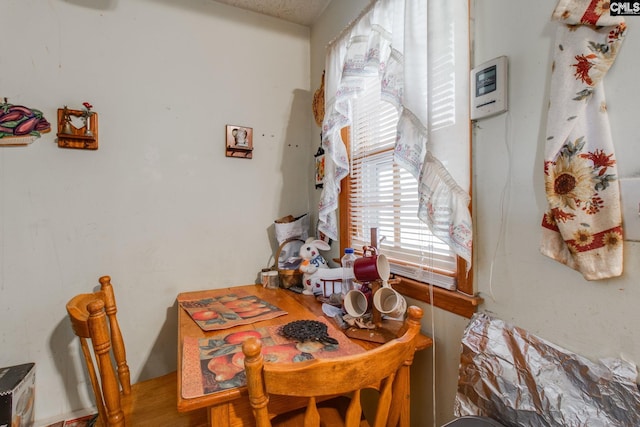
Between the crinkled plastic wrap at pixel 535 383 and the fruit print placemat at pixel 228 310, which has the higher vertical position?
the crinkled plastic wrap at pixel 535 383

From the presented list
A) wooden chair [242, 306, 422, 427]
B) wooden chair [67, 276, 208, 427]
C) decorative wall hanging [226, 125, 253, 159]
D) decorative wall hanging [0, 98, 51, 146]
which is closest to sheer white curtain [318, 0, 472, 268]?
wooden chair [242, 306, 422, 427]

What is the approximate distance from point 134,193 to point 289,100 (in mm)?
1171

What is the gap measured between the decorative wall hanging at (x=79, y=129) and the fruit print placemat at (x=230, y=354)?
122 centimetres

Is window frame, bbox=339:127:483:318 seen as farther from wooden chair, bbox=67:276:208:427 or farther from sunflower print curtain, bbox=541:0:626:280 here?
wooden chair, bbox=67:276:208:427

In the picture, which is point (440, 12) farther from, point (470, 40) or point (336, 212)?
point (336, 212)

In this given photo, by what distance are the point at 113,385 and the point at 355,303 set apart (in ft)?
2.91

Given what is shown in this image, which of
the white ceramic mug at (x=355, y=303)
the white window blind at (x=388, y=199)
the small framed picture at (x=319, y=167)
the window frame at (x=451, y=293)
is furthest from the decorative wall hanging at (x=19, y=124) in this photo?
the window frame at (x=451, y=293)

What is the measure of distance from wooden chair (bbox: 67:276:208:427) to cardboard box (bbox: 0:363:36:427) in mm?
399

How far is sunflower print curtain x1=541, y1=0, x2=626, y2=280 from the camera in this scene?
64 cm

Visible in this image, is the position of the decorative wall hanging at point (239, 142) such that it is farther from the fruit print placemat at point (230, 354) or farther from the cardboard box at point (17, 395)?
the cardboard box at point (17, 395)

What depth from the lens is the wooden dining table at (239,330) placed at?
2.42 feet

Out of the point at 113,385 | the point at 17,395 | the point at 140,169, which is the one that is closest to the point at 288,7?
the point at 140,169

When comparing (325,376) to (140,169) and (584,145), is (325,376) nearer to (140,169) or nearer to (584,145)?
(584,145)

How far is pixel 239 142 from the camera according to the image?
73.8 inches
